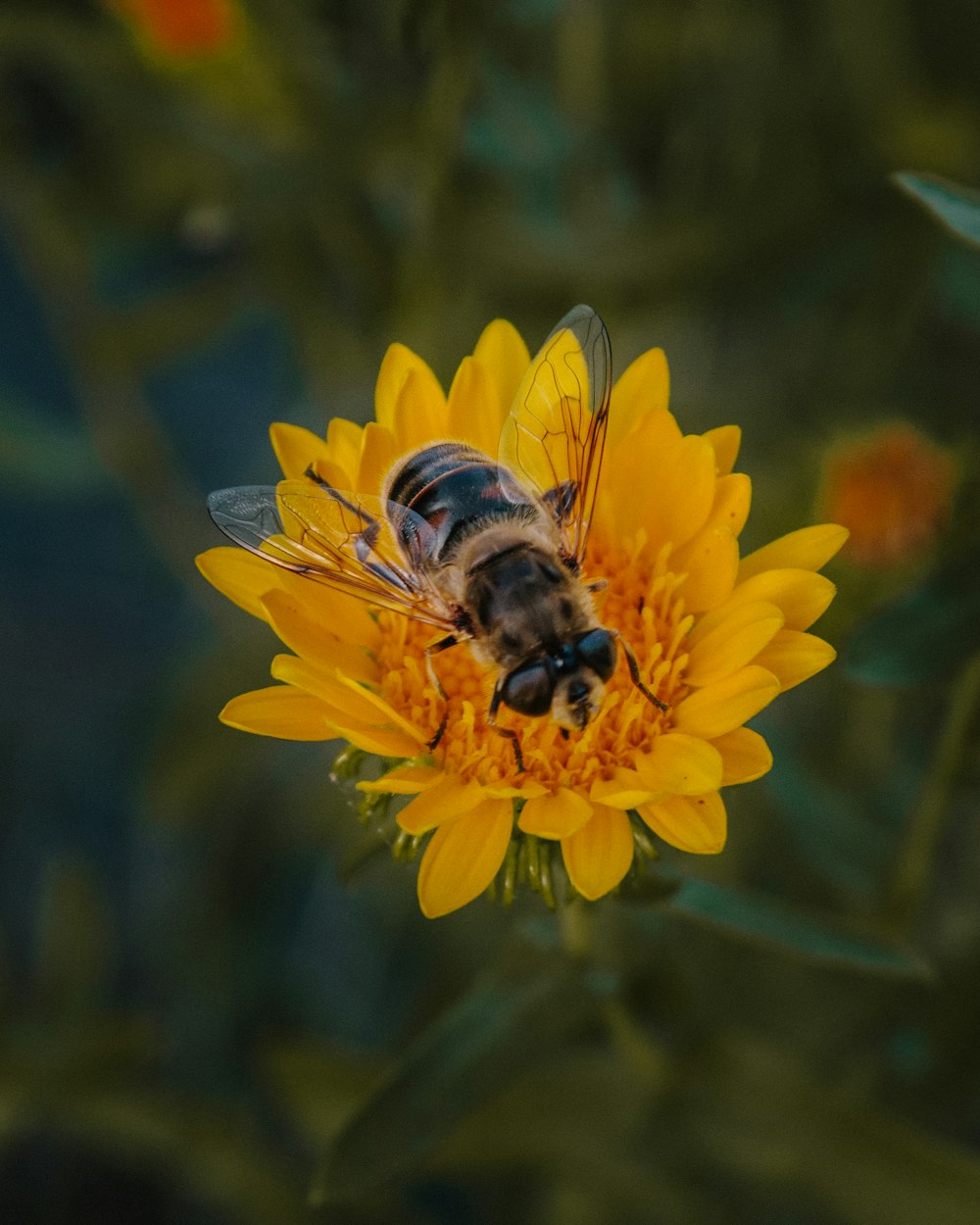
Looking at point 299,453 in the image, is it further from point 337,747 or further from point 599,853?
point 337,747

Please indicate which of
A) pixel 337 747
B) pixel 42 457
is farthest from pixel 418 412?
pixel 42 457

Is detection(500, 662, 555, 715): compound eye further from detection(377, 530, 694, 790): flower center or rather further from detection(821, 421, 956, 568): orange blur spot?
detection(821, 421, 956, 568): orange blur spot

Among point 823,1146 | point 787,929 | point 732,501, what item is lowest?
point 823,1146

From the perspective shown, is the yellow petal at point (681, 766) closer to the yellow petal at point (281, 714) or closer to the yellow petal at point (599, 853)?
the yellow petal at point (599, 853)

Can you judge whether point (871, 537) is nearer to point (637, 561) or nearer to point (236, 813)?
point (637, 561)

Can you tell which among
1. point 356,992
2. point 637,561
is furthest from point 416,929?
point 637,561

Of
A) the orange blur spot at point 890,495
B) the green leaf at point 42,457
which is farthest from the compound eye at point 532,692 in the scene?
the green leaf at point 42,457
